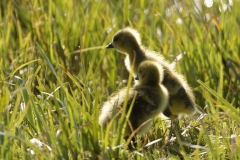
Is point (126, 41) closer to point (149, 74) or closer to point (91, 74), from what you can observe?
point (91, 74)

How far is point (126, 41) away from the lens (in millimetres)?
5398

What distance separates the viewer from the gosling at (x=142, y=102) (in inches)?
158

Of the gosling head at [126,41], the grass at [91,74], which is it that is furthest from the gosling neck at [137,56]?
the grass at [91,74]

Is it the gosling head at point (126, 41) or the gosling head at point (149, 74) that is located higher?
the gosling head at point (149, 74)

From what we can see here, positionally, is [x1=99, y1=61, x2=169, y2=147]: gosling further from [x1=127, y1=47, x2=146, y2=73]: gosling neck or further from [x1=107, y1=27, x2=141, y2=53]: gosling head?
[x1=107, y1=27, x2=141, y2=53]: gosling head

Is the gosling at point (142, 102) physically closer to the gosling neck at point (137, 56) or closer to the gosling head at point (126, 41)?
the gosling neck at point (137, 56)

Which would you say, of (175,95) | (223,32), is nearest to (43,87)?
(175,95)

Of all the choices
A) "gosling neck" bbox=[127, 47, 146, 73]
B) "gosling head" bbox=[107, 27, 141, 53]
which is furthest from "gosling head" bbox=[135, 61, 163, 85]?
"gosling head" bbox=[107, 27, 141, 53]

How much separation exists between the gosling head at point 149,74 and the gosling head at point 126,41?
865 mm

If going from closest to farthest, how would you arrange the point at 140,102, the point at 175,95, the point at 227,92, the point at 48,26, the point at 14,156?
the point at 14,156
the point at 140,102
the point at 175,95
the point at 227,92
the point at 48,26

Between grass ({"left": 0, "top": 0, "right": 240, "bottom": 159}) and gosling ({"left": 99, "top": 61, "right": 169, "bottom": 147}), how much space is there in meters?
0.11

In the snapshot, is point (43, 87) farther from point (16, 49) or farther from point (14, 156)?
point (16, 49)

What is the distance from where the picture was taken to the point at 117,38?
543cm

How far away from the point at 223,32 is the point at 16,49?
1.73 meters
